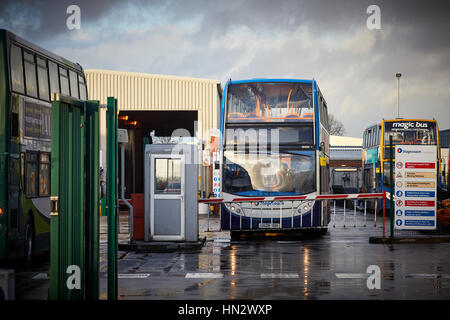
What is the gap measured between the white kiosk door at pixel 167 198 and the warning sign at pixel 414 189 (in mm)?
5782

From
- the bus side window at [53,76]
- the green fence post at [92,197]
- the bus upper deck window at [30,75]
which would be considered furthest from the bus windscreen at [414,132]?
the green fence post at [92,197]

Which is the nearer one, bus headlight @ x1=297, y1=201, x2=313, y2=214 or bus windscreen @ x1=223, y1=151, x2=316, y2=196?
bus windscreen @ x1=223, y1=151, x2=316, y2=196

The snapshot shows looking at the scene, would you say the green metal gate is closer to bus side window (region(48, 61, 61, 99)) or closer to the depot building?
bus side window (region(48, 61, 61, 99))

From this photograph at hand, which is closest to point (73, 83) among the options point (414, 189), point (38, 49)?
point (38, 49)

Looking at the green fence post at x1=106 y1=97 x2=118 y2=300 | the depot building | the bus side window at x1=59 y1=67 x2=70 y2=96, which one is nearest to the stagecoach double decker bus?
the bus side window at x1=59 y1=67 x2=70 y2=96

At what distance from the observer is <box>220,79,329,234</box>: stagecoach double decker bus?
1806 centimetres

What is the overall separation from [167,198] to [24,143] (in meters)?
4.02

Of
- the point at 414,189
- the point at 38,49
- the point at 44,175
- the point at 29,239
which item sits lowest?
the point at 29,239

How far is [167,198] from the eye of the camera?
1612 cm

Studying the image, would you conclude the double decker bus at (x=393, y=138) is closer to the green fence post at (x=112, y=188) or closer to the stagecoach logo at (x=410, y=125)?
the stagecoach logo at (x=410, y=125)

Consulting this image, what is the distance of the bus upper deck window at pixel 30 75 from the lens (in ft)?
44.3

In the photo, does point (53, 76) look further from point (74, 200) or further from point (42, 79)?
point (74, 200)
